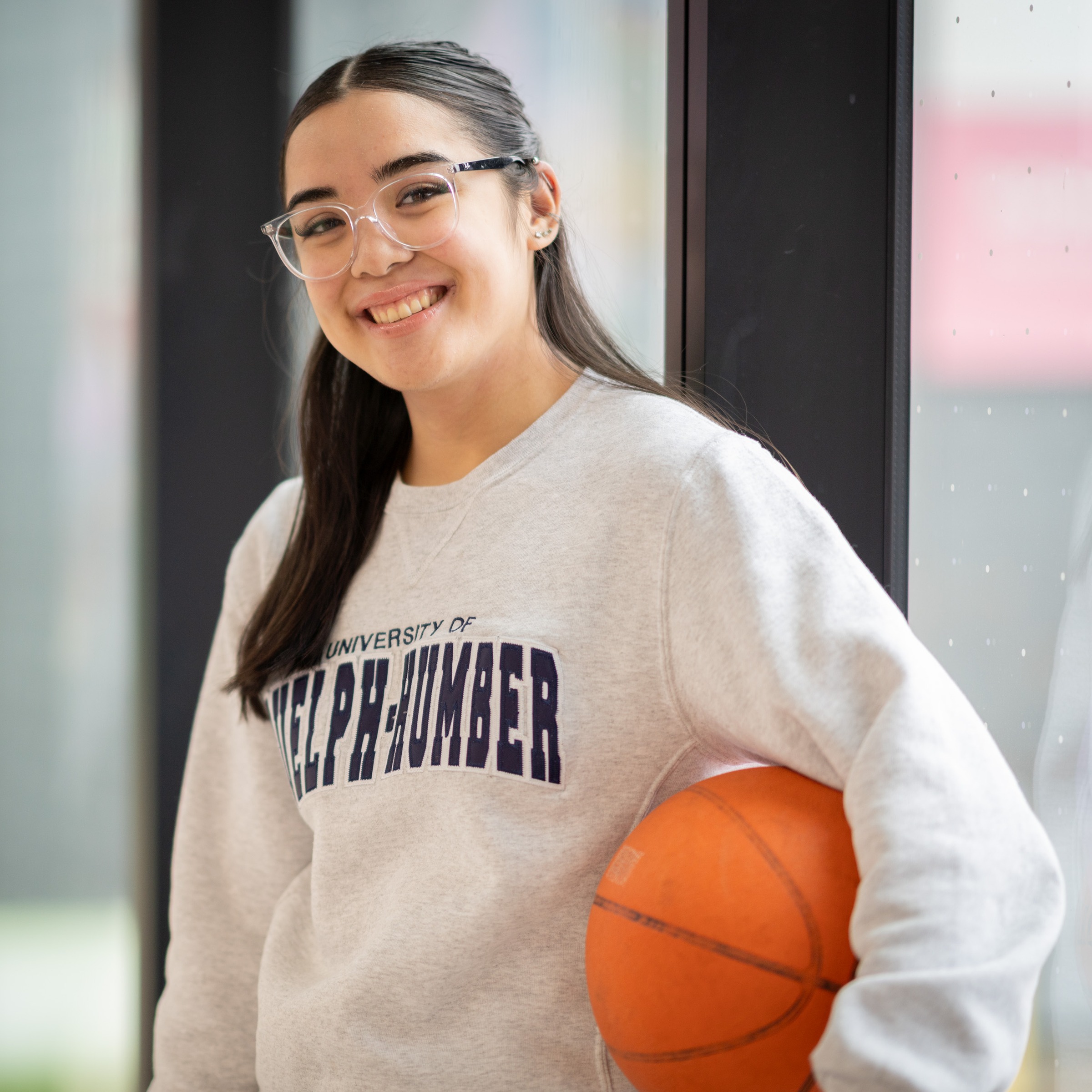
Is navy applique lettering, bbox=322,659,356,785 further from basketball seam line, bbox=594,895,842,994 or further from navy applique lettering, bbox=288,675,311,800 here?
basketball seam line, bbox=594,895,842,994

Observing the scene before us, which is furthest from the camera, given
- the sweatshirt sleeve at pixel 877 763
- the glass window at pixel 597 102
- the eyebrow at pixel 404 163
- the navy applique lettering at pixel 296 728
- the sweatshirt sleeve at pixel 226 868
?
the glass window at pixel 597 102

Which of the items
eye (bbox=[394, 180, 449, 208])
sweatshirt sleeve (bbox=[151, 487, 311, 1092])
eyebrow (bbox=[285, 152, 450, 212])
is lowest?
sweatshirt sleeve (bbox=[151, 487, 311, 1092])

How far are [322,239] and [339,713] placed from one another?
23.6 inches

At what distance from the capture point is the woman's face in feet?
4.08

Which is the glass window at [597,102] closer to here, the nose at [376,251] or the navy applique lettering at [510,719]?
the nose at [376,251]

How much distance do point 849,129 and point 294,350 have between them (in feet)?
3.43

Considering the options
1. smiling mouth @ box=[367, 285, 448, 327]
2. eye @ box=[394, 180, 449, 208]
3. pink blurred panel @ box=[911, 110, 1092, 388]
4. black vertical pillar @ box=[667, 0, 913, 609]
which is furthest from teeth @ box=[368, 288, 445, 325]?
pink blurred panel @ box=[911, 110, 1092, 388]

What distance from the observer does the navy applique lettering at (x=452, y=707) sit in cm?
116

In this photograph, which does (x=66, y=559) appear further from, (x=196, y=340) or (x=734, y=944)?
(x=734, y=944)

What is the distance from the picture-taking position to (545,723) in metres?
1.12

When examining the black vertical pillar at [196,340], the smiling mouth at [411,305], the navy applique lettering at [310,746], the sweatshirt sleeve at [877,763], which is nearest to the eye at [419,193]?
the smiling mouth at [411,305]

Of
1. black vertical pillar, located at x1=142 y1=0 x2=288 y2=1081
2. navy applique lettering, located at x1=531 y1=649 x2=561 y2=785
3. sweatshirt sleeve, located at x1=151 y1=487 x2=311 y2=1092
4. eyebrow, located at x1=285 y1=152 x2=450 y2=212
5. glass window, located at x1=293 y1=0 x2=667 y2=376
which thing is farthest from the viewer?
black vertical pillar, located at x1=142 y1=0 x2=288 y2=1081

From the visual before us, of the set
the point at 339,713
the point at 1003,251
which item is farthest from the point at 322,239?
the point at 1003,251

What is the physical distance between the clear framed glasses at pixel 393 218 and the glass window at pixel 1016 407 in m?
0.56
